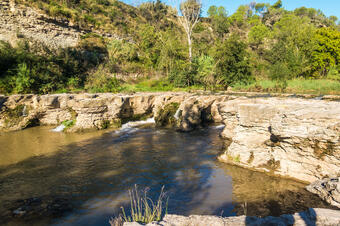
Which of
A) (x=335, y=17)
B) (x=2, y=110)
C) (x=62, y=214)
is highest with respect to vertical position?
(x=335, y=17)

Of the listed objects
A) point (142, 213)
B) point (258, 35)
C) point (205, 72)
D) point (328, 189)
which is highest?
point (258, 35)

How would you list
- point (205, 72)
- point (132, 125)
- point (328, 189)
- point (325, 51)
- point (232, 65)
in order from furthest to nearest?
point (325, 51) → point (232, 65) → point (205, 72) → point (132, 125) → point (328, 189)

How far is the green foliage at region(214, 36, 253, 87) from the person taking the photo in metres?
20.1

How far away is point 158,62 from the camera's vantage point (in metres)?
25.5

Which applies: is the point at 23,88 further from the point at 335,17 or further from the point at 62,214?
the point at 335,17

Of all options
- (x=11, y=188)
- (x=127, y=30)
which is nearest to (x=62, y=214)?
(x=11, y=188)

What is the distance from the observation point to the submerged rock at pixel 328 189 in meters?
3.96

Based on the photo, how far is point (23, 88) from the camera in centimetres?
1653

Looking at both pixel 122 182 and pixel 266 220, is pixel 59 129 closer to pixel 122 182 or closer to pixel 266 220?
pixel 122 182

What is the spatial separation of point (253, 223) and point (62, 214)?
3629 mm

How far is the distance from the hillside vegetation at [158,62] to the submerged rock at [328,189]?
11995 mm

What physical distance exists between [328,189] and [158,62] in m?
23.1

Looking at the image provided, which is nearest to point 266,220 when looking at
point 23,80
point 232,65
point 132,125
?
point 132,125

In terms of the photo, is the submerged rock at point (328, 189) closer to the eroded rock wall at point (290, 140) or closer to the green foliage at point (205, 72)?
the eroded rock wall at point (290, 140)
